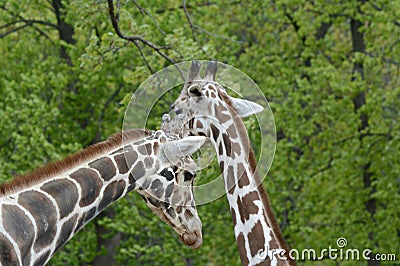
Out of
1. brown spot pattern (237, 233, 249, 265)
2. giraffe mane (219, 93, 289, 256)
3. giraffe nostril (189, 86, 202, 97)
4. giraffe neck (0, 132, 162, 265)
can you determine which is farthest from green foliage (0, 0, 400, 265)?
giraffe neck (0, 132, 162, 265)

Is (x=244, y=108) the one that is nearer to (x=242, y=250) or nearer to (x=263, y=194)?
(x=263, y=194)

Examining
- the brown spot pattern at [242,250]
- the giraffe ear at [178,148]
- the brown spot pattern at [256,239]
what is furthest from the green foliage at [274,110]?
the giraffe ear at [178,148]

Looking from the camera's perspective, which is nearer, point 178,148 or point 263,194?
point 178,148

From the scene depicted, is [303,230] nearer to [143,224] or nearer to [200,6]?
[143,224]

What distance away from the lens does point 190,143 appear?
630cm

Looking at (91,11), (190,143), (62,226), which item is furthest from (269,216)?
(91,11)

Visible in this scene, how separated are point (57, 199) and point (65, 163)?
322mm

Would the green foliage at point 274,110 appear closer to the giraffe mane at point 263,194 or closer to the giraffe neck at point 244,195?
the giraffe neck at point 244,195

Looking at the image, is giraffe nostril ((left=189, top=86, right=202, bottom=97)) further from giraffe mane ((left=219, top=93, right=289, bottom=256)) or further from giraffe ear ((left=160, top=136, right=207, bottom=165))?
giraffe ear ((left=160, top=136, right=207, bottom=165))

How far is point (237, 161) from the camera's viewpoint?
7.20m

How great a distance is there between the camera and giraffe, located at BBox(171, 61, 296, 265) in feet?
22.7

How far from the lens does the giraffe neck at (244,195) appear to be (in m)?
6.91

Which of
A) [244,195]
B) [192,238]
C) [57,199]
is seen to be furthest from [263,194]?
[57,199]

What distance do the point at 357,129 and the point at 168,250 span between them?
5.03 metres
